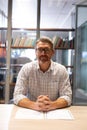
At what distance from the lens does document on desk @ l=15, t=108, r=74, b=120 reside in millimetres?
1556

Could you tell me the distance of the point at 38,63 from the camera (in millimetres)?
2195

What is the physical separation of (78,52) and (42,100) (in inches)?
126

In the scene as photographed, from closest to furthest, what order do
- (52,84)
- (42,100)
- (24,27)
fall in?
1. (42,100)
2. (52,84)
3. (24,27)

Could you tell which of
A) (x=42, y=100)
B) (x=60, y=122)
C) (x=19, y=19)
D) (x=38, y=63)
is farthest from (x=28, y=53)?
(x=60, y=122)

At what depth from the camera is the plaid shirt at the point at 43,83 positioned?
2088 mm

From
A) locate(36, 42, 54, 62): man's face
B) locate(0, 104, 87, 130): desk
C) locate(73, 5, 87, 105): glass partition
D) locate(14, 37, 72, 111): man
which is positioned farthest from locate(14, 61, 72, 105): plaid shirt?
locate(73, 5, 87, 105): glass partition

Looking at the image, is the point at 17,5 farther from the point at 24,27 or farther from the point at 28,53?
the point at 28,53

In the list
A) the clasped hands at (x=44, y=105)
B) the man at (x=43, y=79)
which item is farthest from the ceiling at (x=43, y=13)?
the clasped hands at (x=44, y=105)

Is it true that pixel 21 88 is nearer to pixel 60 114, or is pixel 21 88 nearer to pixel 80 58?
pixel 60 114

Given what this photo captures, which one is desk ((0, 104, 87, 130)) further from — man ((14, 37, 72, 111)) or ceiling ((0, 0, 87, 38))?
ceiling ((0, 0, 87, 38))

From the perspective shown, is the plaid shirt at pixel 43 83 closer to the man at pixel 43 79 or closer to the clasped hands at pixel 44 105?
the man at pixel 43 79

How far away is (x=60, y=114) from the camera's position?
165 centimetres

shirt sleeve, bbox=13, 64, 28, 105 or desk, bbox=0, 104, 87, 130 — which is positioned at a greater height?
shirt sleeve, bbox=13, 64, 28, 105

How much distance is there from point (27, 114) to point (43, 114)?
0.37ft
